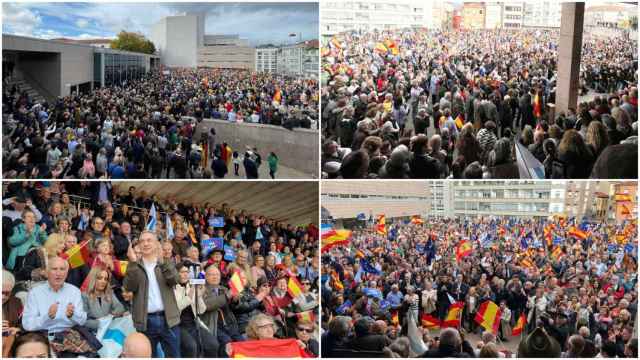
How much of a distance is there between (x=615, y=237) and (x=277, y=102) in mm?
2965

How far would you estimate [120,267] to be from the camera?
18.5 ft

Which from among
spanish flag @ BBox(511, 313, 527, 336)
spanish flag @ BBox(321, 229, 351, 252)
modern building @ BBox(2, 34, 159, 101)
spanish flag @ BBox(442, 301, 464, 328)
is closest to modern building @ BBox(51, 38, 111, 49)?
modern building @ BBox(2, 34, 159, 101)

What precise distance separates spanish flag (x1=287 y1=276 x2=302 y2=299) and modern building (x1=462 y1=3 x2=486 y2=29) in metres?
2.46

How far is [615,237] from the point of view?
5.92 m

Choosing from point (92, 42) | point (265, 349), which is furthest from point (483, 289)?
point (92, 42)

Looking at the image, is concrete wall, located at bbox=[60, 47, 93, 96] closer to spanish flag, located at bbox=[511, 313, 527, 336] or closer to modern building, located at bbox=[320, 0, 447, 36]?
modern building, located at bbox=[320, 0, 447, 36]

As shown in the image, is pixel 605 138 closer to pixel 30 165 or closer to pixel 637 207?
pixel 637 207

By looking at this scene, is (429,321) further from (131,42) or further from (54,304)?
(131,42)

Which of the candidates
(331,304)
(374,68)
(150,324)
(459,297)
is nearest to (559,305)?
(459,297)

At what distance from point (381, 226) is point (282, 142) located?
1050mm

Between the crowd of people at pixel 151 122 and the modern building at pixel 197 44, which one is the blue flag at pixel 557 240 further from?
the modern building at pixel 197 44

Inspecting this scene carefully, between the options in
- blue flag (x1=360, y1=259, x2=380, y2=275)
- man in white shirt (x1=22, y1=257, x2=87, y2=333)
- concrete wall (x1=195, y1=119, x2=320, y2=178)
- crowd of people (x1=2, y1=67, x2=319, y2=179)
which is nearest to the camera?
man in white shirt (x1=22, y1=257, x2=87, y2=333)

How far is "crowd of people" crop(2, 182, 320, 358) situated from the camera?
5.61 meters

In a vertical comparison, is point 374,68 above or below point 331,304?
above
